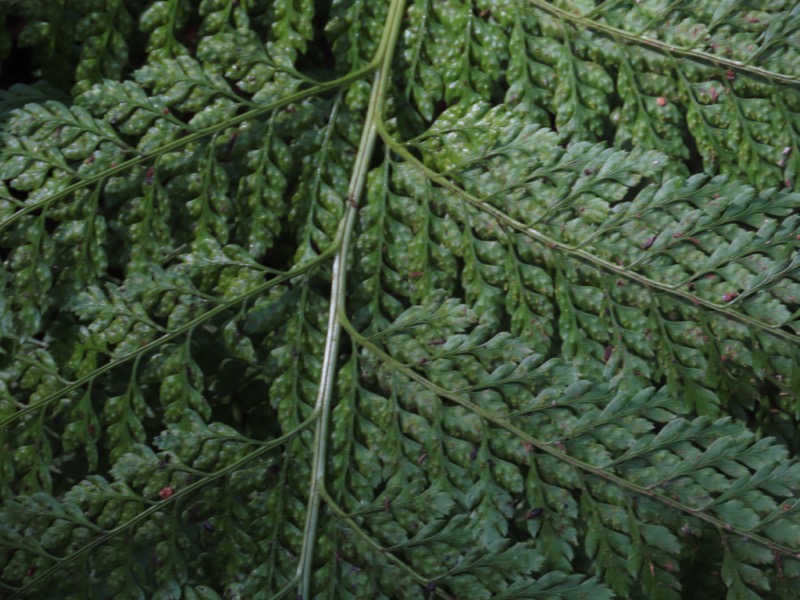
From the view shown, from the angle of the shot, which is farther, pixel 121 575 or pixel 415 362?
Result: pixel 415 362

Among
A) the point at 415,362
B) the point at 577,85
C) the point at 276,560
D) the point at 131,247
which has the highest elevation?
the point at 577,85

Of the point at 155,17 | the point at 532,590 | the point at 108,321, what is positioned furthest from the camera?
the point at 155,17

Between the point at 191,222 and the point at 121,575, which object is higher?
the point at 191,222

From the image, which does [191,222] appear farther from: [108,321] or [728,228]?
[728,228]

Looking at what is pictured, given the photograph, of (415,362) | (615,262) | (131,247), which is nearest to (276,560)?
(415,362)

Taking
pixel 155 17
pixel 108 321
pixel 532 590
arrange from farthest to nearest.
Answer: pixel 155 17 < pixel 108 321 < pixel 532 590
